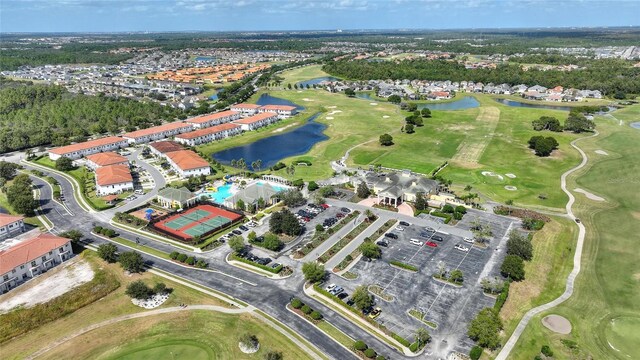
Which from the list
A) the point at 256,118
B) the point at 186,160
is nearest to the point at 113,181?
the point at 186,160

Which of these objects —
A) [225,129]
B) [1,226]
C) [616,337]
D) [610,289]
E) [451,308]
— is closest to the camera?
[616,337]

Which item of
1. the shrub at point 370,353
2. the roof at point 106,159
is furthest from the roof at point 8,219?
the shrub at point 370,353

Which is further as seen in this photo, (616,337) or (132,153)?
(132,153)

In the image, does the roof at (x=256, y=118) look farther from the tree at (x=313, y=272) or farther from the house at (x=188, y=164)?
the tree at (x=313, y=272)

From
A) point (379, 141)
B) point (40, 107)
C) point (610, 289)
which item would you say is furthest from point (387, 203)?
point (40, 107)

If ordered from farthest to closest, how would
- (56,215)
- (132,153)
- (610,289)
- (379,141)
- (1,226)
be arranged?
(379,141), (132,153), (56,215), (1,226), (610,289)

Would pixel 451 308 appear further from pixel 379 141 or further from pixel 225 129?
pixel 225 129

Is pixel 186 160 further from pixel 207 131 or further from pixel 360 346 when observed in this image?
pixel 360 346
